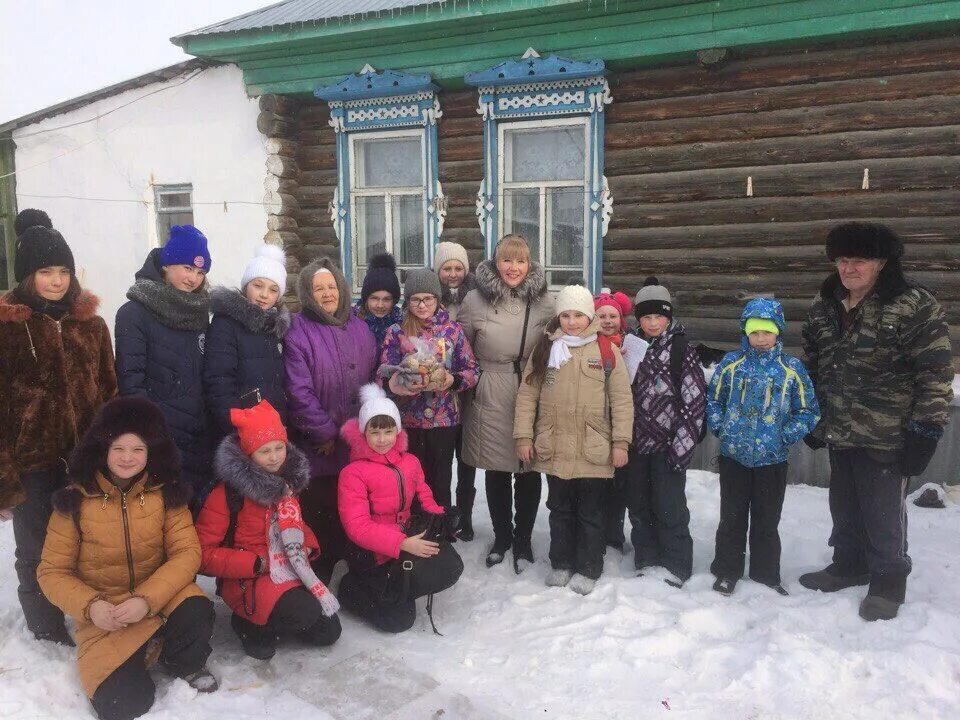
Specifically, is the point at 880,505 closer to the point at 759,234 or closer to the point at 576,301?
the point at 576,301

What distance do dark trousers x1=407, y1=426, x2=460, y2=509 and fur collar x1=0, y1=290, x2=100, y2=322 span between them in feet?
5.56

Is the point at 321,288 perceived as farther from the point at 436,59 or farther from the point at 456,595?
the point at 436,59

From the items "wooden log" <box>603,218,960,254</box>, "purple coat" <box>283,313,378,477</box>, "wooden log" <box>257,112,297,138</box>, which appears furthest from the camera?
"wooden log" <box>257,112,297,138</box>

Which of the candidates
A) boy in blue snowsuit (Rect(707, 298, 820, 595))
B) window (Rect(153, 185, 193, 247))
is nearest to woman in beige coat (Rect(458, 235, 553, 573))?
boy in blue snowsuit (Rect(707, 298, 820, 595))

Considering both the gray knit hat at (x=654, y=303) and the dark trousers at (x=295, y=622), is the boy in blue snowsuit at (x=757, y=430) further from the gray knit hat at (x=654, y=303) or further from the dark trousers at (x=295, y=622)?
the dark trousers at (x=295, y=622)

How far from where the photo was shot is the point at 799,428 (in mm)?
3439

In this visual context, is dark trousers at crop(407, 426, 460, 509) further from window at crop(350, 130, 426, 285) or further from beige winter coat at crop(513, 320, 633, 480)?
window at crop(350, 130, 426, 285)

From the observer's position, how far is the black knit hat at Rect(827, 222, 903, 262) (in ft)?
10.7

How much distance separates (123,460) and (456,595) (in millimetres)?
1812

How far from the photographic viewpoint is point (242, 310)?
3.35 metres

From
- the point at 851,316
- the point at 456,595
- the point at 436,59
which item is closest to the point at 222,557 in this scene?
the point at 456,595

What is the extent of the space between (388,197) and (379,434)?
4.18 meters

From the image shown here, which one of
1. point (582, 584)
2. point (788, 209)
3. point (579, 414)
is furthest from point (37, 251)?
point (788, 209)

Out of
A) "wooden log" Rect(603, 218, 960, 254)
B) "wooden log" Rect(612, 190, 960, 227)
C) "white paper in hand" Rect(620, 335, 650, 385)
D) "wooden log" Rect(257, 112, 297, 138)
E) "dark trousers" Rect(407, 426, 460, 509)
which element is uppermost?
"wooden log" Rect(257, 112, 297, 138)
